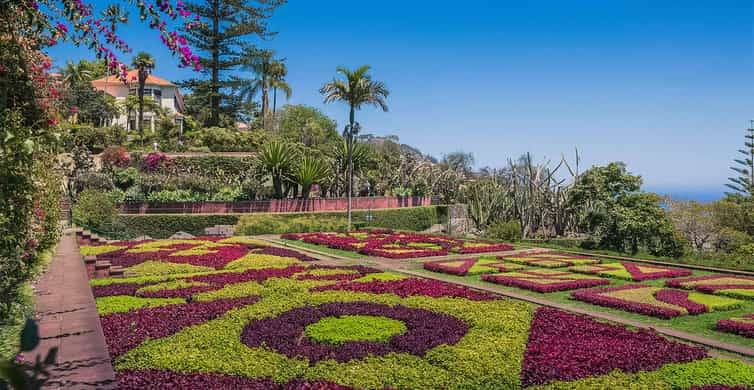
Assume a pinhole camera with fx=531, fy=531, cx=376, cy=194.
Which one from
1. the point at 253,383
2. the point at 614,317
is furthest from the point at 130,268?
the point at 614,317

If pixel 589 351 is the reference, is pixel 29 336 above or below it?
above

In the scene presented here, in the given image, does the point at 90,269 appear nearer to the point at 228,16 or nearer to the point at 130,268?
the point at 130,268

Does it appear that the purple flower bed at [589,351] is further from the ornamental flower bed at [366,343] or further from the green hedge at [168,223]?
the green hedge at [168,223]

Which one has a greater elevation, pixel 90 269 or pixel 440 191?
pixel 440 191

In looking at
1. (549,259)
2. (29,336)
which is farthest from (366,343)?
(549,259)

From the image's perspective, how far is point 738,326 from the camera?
778 centimetres

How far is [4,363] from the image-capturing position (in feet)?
4.06

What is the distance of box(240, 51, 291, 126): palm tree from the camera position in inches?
1715

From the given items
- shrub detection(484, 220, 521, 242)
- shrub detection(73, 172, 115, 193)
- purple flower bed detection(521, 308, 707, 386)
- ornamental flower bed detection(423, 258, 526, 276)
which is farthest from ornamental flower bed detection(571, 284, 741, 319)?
shrub detection(73, 172, 115, 193)

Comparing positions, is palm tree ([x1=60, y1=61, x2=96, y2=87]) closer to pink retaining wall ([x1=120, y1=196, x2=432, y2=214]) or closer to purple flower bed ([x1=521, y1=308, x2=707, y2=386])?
pink retaining wall ([x1=120, y1=196, x2=432, y2=214])

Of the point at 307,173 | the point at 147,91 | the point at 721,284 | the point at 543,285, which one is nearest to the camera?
the point at 543,285

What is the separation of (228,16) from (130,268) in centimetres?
3397

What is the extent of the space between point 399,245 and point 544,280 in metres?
7.79

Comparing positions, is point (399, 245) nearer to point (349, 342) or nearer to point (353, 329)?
point (353, 329)
